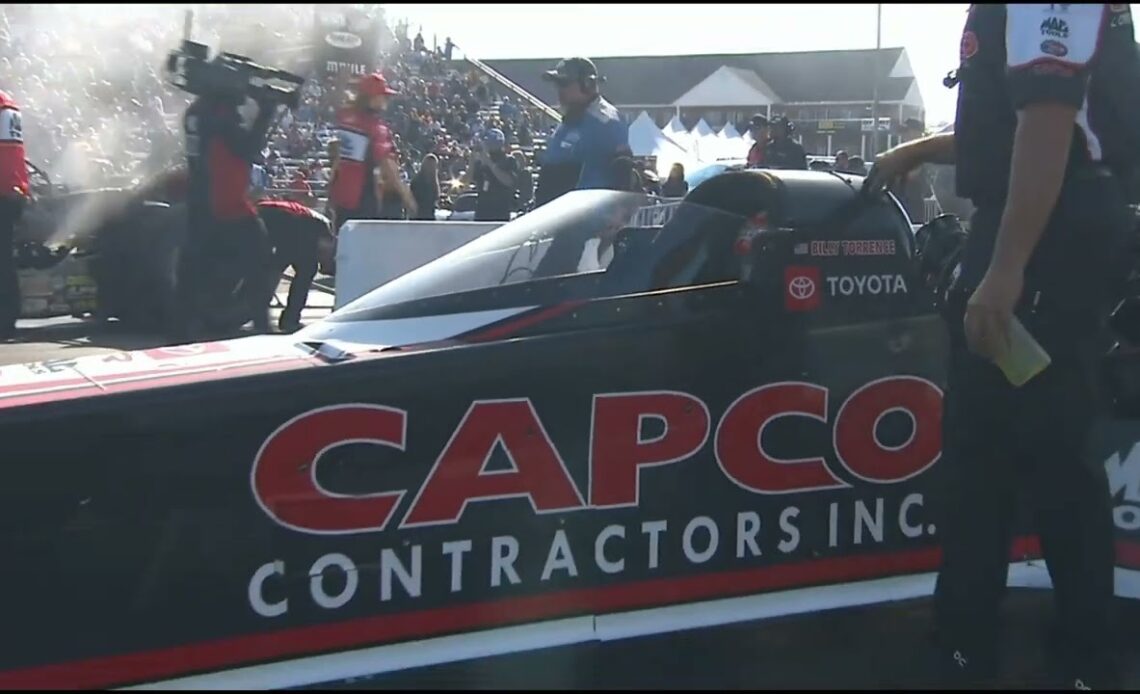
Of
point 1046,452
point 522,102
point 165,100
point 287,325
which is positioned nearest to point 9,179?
point 287,325

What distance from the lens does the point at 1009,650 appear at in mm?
2639

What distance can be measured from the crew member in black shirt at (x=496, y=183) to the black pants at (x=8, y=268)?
3.66m

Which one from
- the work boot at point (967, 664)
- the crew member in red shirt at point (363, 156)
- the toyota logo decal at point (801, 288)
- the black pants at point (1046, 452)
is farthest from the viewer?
the crew member in red shirt at point (363, 156)

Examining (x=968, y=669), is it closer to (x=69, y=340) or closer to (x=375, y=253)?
(x=375, y=253)

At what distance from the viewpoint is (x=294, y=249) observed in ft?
25.2

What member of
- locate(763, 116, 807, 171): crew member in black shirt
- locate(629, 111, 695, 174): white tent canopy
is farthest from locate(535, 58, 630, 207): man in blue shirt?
locate(629, 111, 695, 174): white tent canopy

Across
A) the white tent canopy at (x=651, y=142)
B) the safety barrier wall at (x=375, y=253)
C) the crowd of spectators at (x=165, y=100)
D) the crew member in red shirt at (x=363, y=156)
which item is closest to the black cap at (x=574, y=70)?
the crowd of spectators at (x=165, y=100)

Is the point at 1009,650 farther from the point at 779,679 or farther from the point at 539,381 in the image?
the point at 539,381

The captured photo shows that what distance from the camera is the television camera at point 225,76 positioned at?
21.5ft

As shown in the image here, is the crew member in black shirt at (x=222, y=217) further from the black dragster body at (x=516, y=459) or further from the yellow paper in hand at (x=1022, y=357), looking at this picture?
the yellow paper in hand at (x=1022, y=357)

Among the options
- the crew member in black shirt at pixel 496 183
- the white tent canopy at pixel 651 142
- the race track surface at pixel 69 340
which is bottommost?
the race track surface at pixel 69 340

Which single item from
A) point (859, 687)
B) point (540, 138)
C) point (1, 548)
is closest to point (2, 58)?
point (540, 138)

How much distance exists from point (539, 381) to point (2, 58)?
28.7ft

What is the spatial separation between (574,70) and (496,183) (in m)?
4.15
